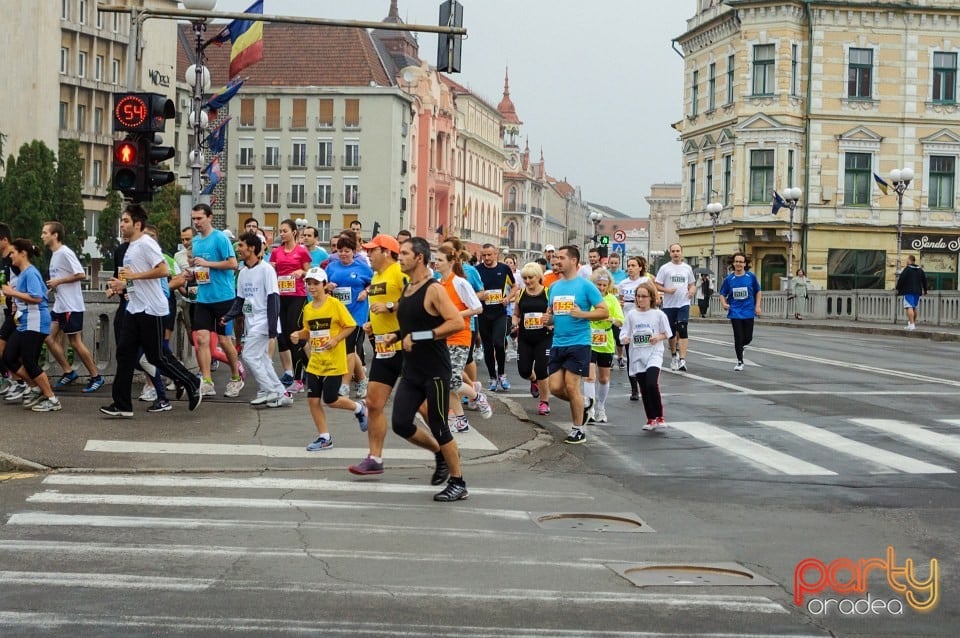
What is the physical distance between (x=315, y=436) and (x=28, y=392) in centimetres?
365

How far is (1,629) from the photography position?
5688 millimetres

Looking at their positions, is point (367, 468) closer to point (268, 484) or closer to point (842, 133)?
point (268, 484)

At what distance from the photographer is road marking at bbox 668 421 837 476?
11180mm

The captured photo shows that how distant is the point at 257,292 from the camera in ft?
47.8

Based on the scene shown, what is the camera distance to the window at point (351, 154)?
91688mm

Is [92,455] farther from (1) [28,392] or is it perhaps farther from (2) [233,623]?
(2) [233,623]

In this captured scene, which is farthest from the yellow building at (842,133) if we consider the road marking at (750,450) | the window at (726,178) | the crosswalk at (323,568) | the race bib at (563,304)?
the crosswalk at (323,568)

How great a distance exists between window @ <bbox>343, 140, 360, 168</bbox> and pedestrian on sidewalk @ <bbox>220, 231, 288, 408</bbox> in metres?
77.8

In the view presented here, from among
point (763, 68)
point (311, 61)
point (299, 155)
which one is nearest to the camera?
point (763, 68)

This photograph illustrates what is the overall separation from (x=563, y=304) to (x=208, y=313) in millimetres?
4080

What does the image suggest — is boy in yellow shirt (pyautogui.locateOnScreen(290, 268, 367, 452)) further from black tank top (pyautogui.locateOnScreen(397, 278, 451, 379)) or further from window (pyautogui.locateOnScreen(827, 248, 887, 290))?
window (pyautogui.locateOnScreen(827, 248, 887, 290))

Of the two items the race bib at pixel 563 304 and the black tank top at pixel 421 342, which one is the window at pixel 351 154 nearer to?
the race bib at pixel 563 304

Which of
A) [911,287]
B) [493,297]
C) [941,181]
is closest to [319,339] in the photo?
[493,297]

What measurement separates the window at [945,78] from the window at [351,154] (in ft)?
147
